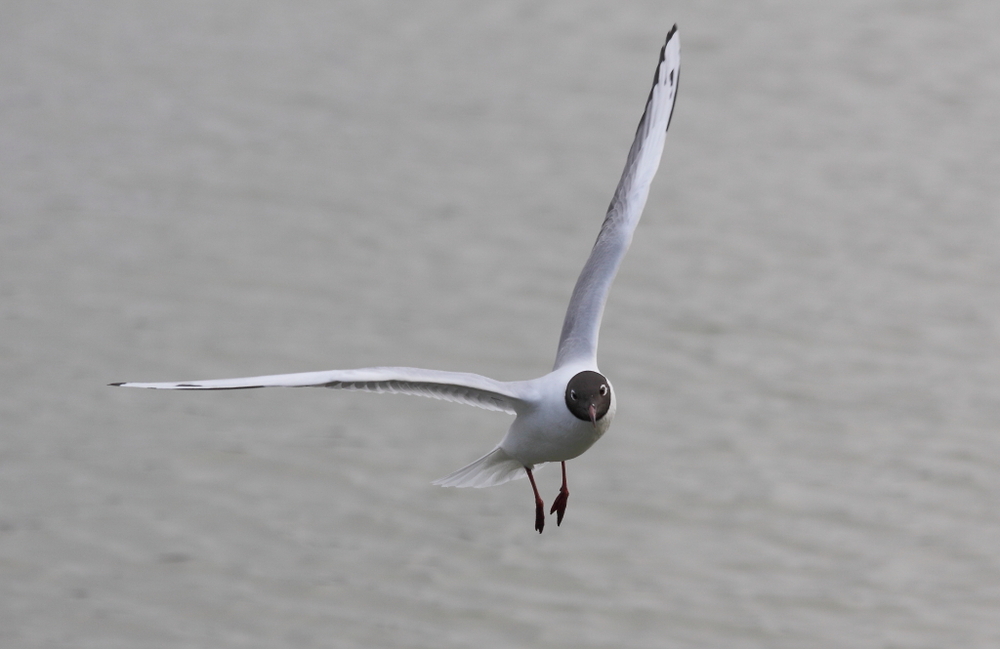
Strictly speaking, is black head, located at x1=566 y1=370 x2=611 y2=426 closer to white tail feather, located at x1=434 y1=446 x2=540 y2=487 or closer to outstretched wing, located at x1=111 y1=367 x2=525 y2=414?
outstretched wing, located at x1=111 y1=367 x2=525 y2=414

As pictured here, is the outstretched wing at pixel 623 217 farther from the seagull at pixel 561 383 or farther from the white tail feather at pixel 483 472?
the white tail feather at pixel 483 472

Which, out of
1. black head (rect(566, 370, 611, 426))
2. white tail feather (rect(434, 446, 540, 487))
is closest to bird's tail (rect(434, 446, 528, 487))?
white tail feather (rect(434, 446, 540, 487))

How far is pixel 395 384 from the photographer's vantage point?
7.88 meters

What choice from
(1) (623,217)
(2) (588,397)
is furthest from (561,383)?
(1) (623,217)

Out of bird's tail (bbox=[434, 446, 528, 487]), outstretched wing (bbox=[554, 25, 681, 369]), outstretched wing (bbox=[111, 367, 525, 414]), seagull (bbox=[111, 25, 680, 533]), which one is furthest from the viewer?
bird's tail (bbox=[434, 446, 528, 487])

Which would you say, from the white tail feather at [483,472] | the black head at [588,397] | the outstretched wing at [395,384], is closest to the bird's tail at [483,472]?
the white tail feather at [483,472]

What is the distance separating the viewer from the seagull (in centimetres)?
765

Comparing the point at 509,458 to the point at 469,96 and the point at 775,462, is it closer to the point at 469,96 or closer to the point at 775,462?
the point at 775,462

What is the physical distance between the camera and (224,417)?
582 inches

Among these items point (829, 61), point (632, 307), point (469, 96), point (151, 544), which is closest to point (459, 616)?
point (151, 544)

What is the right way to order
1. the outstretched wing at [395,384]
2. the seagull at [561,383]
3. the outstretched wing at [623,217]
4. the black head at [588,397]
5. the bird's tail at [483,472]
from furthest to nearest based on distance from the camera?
the bird's tail at [483,472] < the outstretched wing at [623,217] < the black head at [588,397] < the seagull at [561,383] < the outstretched wing at [395,384]

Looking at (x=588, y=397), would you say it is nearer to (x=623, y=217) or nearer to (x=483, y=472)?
(x=483, y=472)

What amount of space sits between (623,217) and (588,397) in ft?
7.66

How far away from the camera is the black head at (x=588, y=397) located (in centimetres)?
777
